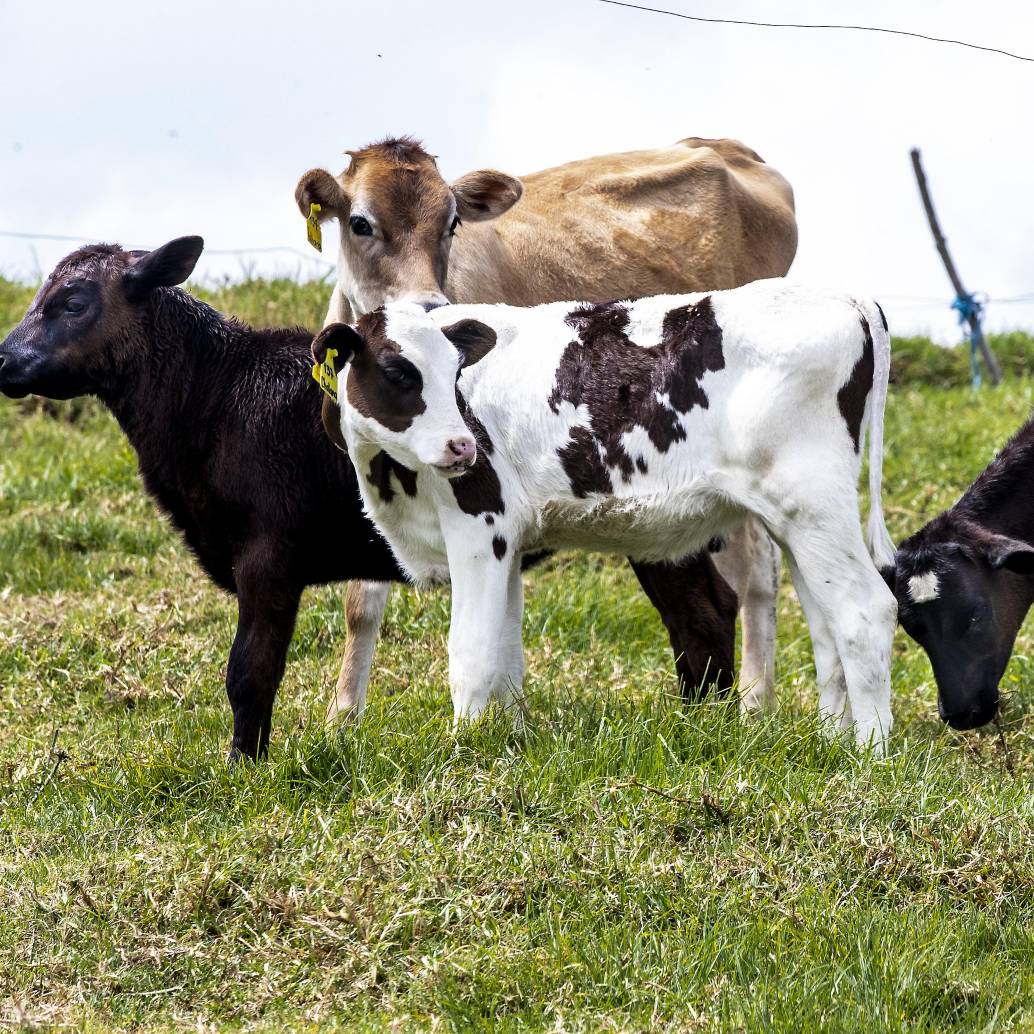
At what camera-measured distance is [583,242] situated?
930 centimetres

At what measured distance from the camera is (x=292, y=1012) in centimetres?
436

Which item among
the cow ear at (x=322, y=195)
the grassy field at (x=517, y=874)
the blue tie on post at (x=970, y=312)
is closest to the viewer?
the grassy field at (x=517, y=874)

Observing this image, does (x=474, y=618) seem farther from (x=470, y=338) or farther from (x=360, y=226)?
(x=360, y=226)

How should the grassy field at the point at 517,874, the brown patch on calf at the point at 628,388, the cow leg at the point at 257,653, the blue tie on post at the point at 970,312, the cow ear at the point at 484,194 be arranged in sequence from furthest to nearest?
the blue tie on post at the point at 970,312
the cow ear at the point at 484,194
the cow leg at the point at 257,653
the brown patch on calf at the point at 628,388
the grassy field at the point at 517,874

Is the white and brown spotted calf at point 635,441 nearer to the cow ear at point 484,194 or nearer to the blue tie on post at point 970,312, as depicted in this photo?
the cow ear at point 484,194

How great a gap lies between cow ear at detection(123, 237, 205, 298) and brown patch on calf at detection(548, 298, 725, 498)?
68.5 inches

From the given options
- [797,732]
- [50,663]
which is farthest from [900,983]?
[50,663]

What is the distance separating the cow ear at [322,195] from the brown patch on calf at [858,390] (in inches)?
129

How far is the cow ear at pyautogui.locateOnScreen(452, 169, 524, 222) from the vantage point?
866 centimetres

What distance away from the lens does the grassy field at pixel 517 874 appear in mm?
4320

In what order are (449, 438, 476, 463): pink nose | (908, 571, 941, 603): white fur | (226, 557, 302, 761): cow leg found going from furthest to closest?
1. (908, 571, 941, 603): white fur
2. (226, 557, 302, 761): cow leg
3. (449, 438, 476, 463): pink nose

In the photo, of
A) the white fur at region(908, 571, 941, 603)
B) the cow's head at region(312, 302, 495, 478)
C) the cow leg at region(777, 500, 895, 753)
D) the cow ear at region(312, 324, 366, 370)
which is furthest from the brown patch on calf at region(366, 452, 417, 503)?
the white fur at region(908, 571, 941, 603)

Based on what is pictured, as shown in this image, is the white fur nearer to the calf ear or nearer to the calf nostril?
the calf ear

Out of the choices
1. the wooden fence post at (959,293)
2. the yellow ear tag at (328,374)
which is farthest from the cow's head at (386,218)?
the wooden fence post at (959,293)
